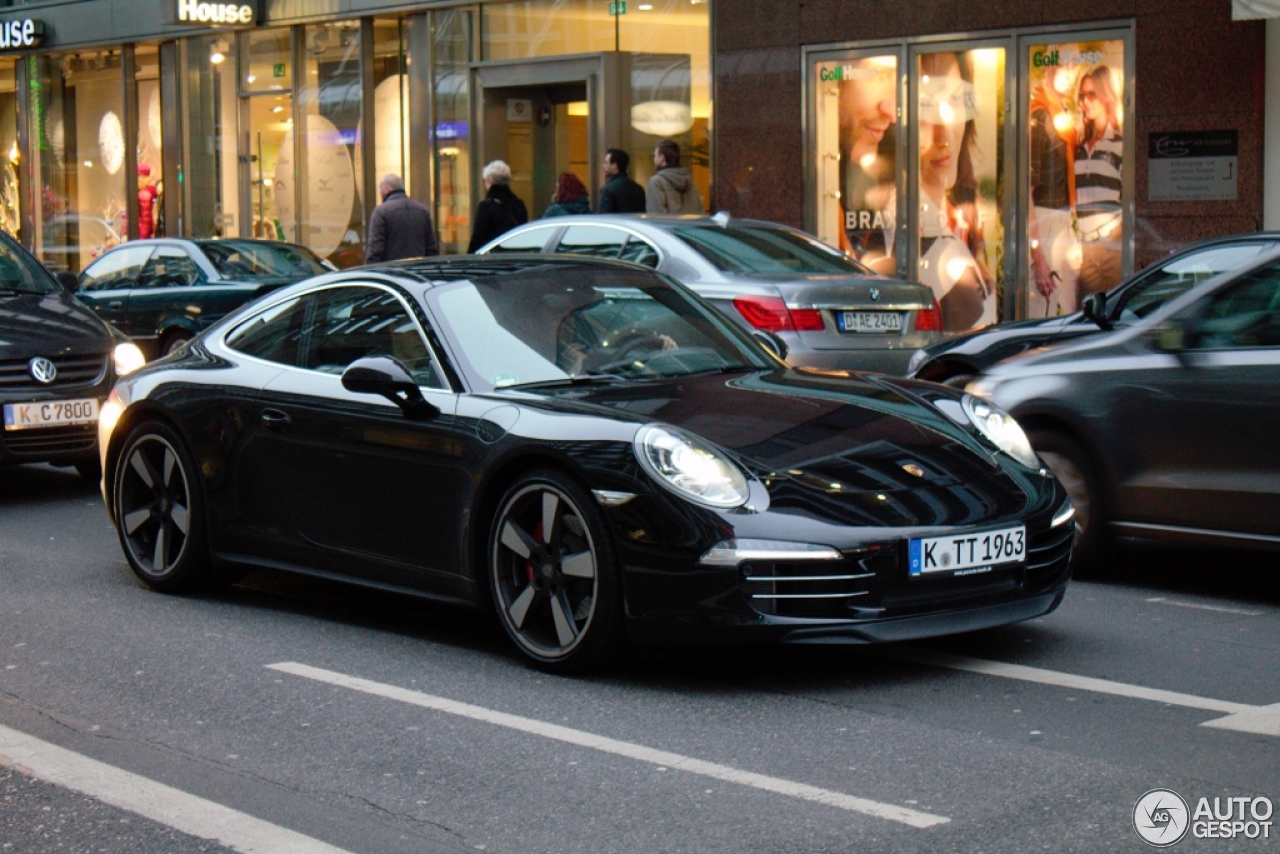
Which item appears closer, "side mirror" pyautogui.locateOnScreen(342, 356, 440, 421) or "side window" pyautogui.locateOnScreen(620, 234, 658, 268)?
"side mirror" pyautogui.locateOnScreen(342, 356, 440, 421)

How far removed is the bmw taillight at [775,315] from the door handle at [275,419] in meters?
4.73

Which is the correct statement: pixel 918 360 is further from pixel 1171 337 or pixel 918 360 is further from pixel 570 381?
pixel 570 381

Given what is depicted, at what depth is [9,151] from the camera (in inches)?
1231

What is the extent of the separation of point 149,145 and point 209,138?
5.44 ft

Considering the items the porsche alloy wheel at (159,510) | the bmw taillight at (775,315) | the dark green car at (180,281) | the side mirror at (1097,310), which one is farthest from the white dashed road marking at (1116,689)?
the dark green car at (180,281)

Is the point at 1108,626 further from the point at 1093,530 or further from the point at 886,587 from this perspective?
the point at 886,587

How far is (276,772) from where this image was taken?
4984mm

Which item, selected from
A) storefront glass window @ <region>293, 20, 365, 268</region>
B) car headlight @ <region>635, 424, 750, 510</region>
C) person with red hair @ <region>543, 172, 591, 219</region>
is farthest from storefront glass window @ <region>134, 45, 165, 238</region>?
car headlight @ <region>635, 424, 750, 510</region>

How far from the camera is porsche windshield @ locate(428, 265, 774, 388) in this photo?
661 cm

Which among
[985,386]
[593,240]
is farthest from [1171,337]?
[593,240]

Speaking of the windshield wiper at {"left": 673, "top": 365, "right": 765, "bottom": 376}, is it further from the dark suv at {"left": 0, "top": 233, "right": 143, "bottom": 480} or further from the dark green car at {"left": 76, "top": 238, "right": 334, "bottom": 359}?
the dark green car at {"left": 76, "top": 238, "right": 334, "bottom": 359}

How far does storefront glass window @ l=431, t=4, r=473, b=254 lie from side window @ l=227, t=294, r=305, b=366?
14.8 metres

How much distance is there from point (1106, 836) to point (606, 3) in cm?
1759

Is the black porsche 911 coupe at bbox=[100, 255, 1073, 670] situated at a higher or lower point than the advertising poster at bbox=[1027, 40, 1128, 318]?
lower
